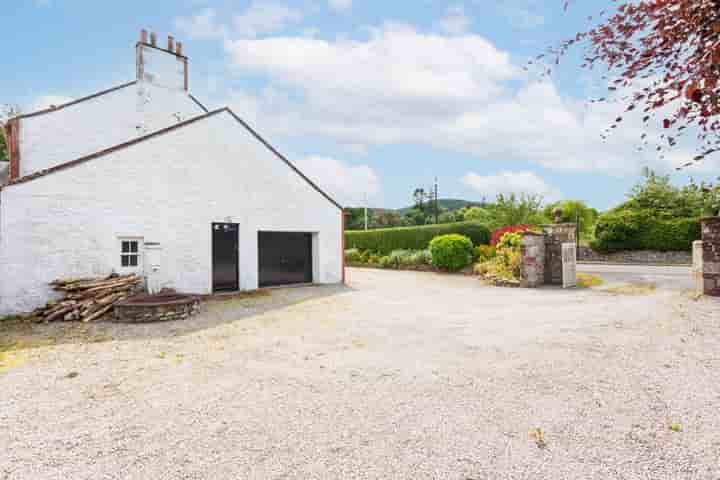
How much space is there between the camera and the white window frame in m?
10.2

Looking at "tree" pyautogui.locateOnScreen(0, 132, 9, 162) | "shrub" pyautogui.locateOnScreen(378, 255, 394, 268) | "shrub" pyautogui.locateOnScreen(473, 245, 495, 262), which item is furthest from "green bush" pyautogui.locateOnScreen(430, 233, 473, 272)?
"tree" pyautogui.locateOnScreen(0, 132, 9, 162)

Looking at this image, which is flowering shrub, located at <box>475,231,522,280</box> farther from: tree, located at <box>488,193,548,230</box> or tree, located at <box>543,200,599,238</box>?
tree, located at <box>543,200,599,238</box>

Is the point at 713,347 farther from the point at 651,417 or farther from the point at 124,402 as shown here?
the point at 124,402

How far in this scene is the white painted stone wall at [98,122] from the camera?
1273 cm

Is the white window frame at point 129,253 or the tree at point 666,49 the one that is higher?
the tree at point 666,49

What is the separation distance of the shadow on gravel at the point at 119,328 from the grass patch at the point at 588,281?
926 centimetres

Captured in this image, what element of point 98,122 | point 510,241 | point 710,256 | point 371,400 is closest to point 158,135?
point 98,122

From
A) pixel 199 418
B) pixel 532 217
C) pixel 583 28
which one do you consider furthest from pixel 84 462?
pixel 532 217

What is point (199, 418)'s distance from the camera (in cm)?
382

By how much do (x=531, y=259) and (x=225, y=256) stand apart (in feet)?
32.3

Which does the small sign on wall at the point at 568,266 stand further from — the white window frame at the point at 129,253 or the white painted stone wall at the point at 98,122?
the white painted stone wall at the point at 98,122

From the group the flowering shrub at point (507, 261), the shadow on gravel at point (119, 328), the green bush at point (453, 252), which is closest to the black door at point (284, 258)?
the shadow on gravel at point (119, 328)

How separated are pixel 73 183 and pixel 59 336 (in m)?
4.05

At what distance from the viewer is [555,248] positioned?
13594 millimetres
